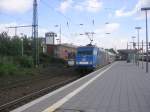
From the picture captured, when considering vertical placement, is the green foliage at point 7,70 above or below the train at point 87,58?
below

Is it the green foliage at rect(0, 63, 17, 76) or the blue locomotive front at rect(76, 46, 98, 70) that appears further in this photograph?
the blue locomotive front at rect(76, 46, 98, 70)

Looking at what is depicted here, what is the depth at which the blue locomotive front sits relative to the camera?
126ft

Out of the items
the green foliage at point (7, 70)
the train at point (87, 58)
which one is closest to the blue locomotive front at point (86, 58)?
the train at point (87, 58)

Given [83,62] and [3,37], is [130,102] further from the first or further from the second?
[3,37]

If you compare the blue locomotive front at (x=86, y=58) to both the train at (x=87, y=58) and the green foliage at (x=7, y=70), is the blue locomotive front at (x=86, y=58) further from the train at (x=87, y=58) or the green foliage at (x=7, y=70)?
the green foliage at (x=7, y=70)

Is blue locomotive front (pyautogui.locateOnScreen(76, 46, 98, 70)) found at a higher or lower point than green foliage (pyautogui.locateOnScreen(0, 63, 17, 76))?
higher

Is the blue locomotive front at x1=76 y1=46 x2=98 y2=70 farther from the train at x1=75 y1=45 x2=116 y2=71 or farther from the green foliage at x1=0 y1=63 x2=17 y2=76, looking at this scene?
the green foliage at x1=0 y1=63 x2=17 y2=76

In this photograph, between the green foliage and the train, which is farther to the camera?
the train

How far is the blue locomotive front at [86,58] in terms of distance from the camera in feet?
126

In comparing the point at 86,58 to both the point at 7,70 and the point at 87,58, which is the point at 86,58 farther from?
the point at 7,70

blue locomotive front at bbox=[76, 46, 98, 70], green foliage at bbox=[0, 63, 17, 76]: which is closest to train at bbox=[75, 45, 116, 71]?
blue locomotive front at bbox=[76, 46, 98, 70]

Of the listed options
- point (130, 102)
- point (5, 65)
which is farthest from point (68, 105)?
point (5, 65)

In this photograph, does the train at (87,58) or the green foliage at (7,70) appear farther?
the train at (87,58)

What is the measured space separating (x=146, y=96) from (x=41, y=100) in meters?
4.01
